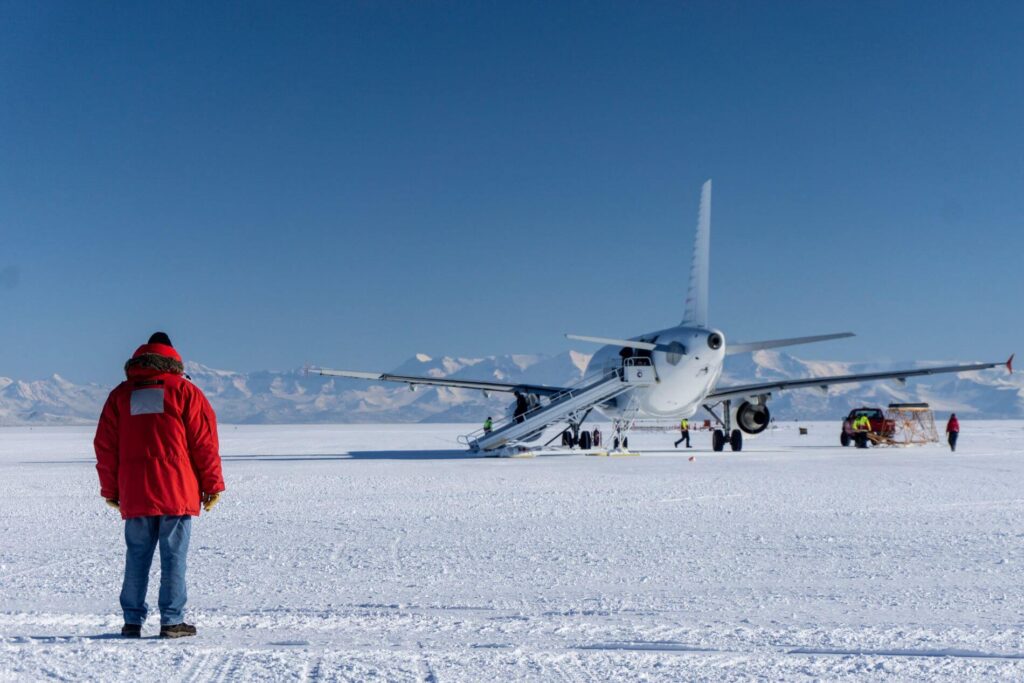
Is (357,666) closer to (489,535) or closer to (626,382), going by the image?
(489,535)

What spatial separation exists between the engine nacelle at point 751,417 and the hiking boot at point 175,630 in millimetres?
32445

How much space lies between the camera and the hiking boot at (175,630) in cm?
621

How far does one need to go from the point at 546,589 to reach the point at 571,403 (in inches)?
1021

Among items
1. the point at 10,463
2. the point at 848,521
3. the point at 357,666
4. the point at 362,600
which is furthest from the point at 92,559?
the point at 10,463

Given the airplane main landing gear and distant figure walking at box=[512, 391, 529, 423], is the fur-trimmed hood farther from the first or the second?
the airplane main landing gear

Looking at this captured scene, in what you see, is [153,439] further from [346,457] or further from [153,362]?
[346,457]

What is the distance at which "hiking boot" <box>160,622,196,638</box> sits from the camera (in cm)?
621

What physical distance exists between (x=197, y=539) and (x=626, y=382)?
23.7m

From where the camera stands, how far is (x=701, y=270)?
3634 centimetres

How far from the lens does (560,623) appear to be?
665 centimetres

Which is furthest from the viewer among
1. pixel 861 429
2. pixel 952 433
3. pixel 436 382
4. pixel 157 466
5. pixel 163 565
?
pixel 861 429

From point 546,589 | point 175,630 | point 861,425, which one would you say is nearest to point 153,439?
point 175,630

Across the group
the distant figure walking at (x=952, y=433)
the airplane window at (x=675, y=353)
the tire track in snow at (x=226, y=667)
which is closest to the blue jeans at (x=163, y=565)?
the tire track in snow at (x=226, y=667)

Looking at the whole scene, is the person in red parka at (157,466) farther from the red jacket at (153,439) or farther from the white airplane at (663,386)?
the white airplane at (663,386)
